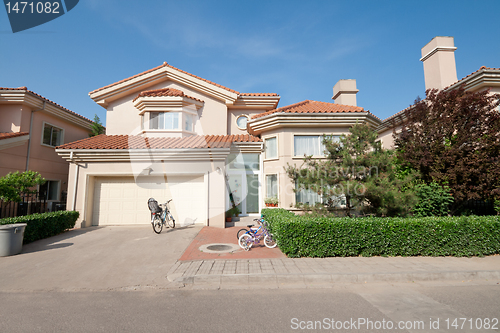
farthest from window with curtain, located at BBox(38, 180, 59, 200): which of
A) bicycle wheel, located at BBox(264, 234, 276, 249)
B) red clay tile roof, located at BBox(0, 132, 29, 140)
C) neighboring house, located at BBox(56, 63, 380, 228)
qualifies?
bicycle wheel, located at BBox(264, 234, 276, 249)

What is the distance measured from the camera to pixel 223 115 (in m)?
15.3

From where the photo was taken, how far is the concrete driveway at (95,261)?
535 centimetres

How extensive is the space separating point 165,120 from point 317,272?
12037 mm

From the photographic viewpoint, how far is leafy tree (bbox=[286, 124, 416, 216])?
7359mm

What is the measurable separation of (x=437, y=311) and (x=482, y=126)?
23.3ft

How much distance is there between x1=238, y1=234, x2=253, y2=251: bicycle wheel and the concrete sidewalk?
1.02 metres

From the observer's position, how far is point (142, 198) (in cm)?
1190

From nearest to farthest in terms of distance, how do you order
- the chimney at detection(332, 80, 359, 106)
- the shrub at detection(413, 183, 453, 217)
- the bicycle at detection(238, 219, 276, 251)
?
the bicycle at detection(238, 219, 276, 251), the shrub at detection(413, 183, 453, 217), the chimney at detection(332, 80, 359, 106)

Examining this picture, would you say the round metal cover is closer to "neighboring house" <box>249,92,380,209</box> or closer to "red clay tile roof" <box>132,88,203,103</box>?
"neighboring house" <box>249,92,380,209</box>

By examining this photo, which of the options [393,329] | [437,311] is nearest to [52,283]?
[393,329]

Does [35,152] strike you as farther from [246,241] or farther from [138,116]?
[246,241]

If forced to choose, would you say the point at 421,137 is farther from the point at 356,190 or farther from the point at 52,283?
the point at 52,283

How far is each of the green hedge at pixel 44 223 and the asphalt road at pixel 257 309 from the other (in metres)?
4.54

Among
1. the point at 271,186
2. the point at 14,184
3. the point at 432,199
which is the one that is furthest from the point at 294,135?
the point at 14,184
